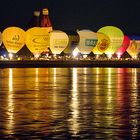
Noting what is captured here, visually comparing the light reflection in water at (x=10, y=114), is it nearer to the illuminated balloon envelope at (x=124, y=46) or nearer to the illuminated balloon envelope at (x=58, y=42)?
the illuminated balloon envelope at (x=58, y=42)

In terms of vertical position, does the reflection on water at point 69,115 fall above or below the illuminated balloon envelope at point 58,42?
below

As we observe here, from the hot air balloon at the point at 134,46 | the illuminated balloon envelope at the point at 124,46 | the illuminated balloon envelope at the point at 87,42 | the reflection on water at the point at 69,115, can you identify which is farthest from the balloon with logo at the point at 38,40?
the reflection on water at the point at 69,115

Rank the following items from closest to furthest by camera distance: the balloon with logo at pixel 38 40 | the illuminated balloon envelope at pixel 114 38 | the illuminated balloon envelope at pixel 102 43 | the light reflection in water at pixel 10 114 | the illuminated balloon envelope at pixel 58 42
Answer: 1. the light reflection in water at pixel 10 114
2. the balloon with logo at pixel 38 40
3. the illuminated balloon envelope at pixel 58 42
4. the illuminated balloon envelope at pixel 102 43
5. the illuminated balloon envelope at pixel 114 38

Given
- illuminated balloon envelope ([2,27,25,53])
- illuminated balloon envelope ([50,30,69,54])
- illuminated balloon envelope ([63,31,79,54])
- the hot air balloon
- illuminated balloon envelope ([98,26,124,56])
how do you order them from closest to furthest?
illuminated balloon envelope ([2,27,25,53])
illuminated balloon envelope ([50,30,69,54])
illuminated balloon envelope ([63,31,79,54])
illuminated balloon envelope ([98,26,124,56])
the hot air balloon

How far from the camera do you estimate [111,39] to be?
135750mm

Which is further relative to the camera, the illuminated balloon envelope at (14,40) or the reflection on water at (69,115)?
the illuminated balloon envelope at (14,40)

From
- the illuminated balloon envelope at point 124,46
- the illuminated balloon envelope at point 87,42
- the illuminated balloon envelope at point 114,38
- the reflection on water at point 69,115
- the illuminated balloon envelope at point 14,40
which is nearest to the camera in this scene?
the reflection on water at point 69,115

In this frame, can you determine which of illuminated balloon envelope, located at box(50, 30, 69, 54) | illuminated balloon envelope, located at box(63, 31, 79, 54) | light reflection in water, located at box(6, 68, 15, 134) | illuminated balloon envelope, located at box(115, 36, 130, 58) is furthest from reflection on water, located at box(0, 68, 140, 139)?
illuminated balloon envelope, located at box(115, 36, 130, 58)

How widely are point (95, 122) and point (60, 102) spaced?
361 inches

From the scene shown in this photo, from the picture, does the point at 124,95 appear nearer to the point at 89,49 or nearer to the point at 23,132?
the point at 23,132

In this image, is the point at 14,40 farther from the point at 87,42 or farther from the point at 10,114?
the point at 10,114

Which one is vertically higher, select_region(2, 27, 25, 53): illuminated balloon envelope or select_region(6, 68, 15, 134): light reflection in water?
select_region(2, 27, 25, 53): illuminated balloon envelope

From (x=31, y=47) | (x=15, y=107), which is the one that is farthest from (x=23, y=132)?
(x=31, y=47)

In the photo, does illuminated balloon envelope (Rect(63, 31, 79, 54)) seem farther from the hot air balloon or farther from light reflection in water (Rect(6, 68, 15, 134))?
light reflection in water (Rect(6, 68, 15, 134))
